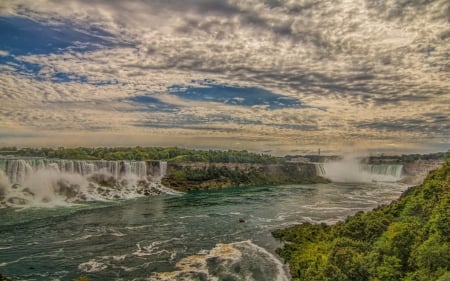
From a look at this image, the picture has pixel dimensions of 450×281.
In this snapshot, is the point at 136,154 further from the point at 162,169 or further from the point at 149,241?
the point at 149,241

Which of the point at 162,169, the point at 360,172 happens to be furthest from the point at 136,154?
the point at 360,172

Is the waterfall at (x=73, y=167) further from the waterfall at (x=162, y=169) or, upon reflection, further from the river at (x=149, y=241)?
the river at (x=149, y=241)

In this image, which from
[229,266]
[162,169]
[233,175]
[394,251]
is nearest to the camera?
[394,251]

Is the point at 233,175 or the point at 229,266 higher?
the point at 233,175

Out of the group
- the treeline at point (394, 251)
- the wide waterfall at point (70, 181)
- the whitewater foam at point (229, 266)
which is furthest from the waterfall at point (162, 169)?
the treeline at point (394, 251)

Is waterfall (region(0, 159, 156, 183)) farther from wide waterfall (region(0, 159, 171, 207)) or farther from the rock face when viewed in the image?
the rock face
